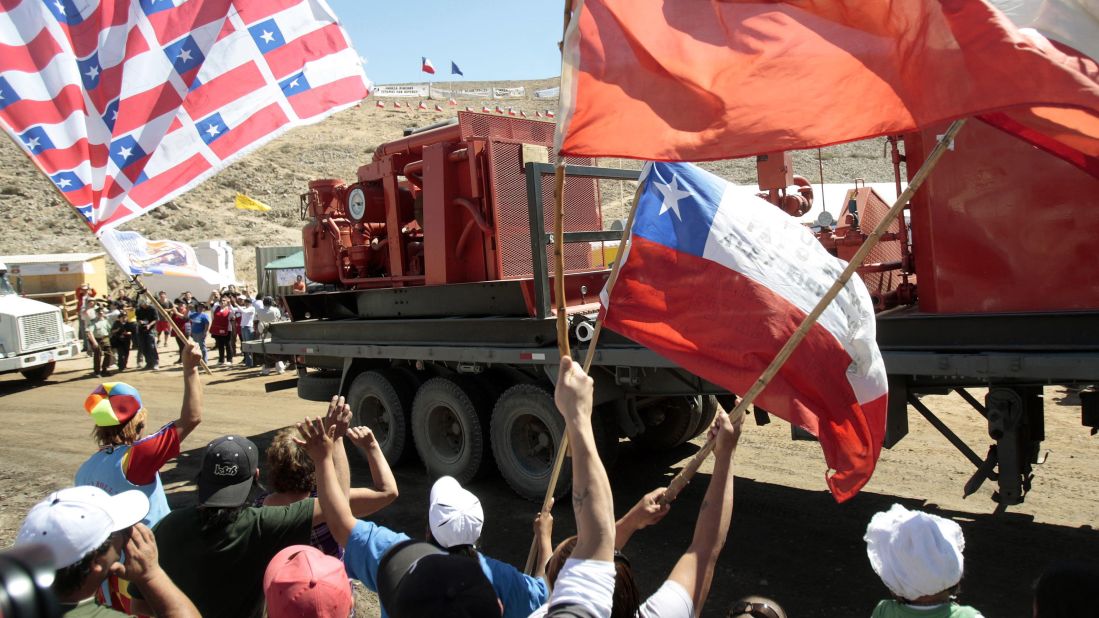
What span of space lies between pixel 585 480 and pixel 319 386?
25.3 feet

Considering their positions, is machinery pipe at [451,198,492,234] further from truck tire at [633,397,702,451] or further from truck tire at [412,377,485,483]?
truck tire at [633,397,702,451]

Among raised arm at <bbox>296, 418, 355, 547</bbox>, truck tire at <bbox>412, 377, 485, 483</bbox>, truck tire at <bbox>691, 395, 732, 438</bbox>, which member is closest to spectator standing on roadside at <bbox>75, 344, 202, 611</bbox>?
raised arm at <bbox>296, 418, 355, 547</bbox>

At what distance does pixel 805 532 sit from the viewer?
18.4ft

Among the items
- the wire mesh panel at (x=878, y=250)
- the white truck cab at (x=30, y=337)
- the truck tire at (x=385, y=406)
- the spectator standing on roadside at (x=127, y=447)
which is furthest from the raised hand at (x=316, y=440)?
the white truck cab at (x=30, y=337)

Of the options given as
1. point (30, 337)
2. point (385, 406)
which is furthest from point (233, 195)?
point (385, 406)

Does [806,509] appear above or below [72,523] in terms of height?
below

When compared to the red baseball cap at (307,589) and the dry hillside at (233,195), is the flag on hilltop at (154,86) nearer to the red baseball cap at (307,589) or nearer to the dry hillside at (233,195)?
the red baseball cap at (307,589)

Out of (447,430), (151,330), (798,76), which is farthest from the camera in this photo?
(151,330)

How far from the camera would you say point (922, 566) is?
2.16 metres

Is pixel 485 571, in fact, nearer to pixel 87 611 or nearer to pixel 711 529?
pixel 711 529

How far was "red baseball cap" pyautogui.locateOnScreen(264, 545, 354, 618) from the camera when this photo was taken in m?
2.07

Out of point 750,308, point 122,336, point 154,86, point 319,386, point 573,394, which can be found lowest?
point 319,386

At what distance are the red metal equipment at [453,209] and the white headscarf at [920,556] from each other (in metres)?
5.13

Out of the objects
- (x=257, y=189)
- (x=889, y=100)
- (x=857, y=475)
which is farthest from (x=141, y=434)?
(x=257, y=189)
